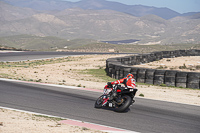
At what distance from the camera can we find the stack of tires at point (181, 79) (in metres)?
17.7

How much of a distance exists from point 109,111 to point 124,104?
0.85m

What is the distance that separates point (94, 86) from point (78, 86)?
0.90 meters

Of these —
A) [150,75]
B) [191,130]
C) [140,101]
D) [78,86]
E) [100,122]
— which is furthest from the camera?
[150,75]

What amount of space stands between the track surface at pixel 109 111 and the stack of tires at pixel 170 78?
5062 mm

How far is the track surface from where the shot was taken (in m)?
9.20

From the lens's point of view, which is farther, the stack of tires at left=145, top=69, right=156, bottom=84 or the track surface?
the stack of tires at left=145, top=69, right=156, bottom=84

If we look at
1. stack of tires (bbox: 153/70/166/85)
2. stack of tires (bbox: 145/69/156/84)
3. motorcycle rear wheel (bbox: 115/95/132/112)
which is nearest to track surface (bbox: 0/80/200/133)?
motorcycle rear wheel (bbox: 115/95/132/112)

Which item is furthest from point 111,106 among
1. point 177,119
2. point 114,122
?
point 177,119

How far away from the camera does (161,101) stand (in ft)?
44.0

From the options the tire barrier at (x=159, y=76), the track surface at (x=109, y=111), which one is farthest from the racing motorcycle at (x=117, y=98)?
the tire barrier at (x=159, y=76)

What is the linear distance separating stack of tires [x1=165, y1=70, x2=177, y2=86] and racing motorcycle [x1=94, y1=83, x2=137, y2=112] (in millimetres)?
7791

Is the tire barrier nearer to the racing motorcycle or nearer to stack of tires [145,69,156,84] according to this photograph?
stack of tires [145,69,156,84]

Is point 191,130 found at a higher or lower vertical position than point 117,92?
lower

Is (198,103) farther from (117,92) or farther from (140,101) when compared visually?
(117,92)
